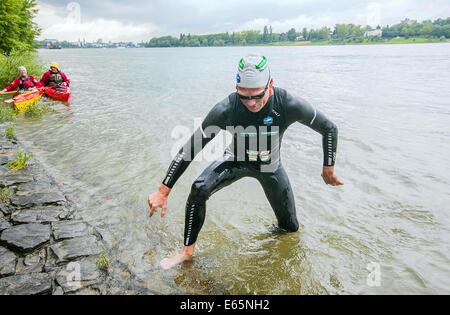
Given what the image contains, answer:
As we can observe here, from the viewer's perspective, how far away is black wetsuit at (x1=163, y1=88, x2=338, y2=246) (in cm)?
456

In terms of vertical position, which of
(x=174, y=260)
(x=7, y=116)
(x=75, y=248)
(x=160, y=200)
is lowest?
(x=174, y=260)

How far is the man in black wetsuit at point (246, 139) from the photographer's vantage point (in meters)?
4.34

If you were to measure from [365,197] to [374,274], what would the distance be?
279cm

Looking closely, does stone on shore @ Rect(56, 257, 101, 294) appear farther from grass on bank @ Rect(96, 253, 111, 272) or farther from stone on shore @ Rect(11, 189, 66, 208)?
stone on shore @ Rect(11, 189, 66, 208)

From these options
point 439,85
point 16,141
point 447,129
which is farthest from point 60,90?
point 439,85

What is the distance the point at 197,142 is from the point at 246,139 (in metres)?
0.69

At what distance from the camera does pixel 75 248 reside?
191 inches

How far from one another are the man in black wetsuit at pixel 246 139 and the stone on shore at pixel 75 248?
105cm

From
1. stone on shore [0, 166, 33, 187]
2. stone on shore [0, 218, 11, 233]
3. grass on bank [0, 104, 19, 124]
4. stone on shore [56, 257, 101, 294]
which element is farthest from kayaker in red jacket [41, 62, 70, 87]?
stone on shore [56, 257, 101, 294]

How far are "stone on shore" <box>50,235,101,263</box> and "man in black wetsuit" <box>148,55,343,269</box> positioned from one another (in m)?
1.05

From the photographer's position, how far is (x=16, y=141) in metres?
10.6

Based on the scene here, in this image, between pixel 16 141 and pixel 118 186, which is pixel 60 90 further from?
pixel 118 186

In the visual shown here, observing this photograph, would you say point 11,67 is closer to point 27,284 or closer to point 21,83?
point 21,83

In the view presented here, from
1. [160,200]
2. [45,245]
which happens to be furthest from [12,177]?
[160,200]
